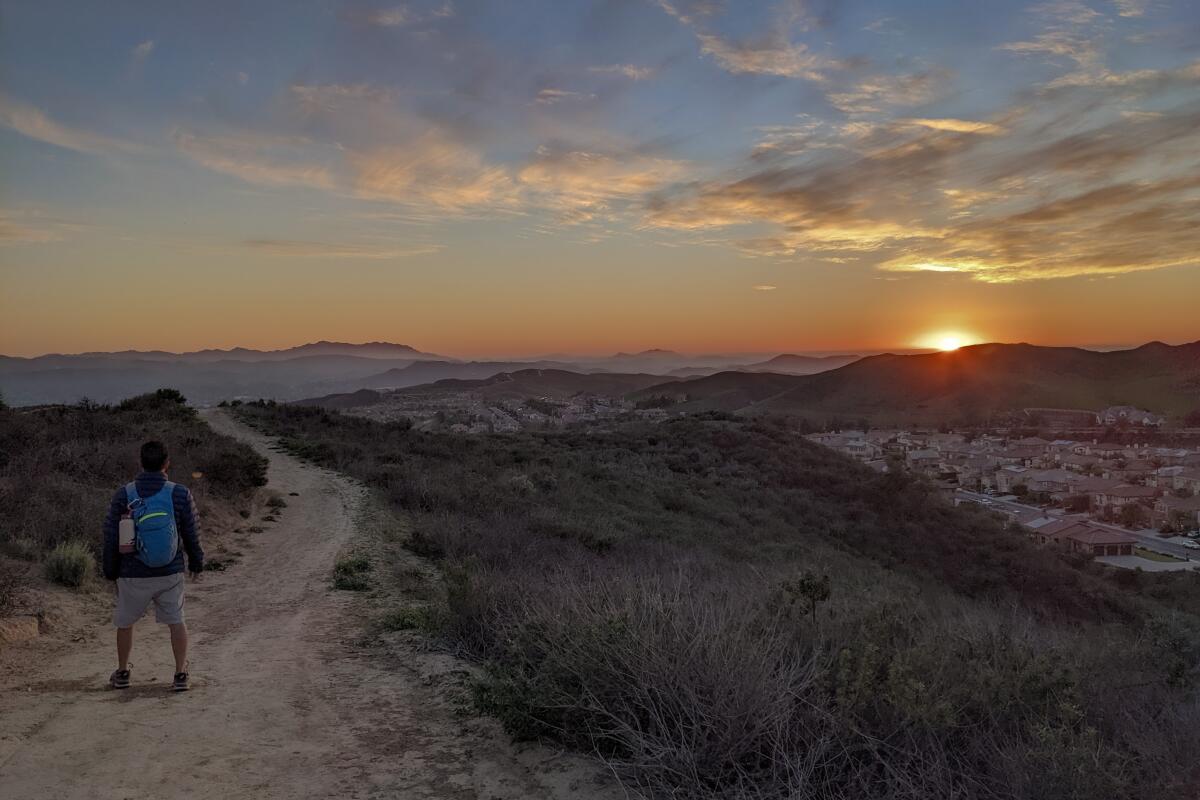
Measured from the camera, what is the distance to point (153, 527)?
515cm

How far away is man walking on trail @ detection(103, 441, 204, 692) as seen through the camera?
16.8 ft

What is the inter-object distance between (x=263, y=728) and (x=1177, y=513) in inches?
1077

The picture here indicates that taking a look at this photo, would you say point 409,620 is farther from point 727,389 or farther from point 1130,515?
point 727,389

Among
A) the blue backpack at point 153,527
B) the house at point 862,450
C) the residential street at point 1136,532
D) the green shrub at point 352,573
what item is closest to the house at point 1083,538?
the residential street at point 1136,532

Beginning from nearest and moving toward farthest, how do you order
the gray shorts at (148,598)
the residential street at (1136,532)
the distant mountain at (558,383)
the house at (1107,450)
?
the gray shorts at (148,598) < the residential street at (1136,532) < the house at (1107,450) < the distant mountain at (558,383)

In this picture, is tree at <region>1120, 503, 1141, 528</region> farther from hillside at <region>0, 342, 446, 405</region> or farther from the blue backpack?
hillside at <region>0, 342, 446, 405</region>

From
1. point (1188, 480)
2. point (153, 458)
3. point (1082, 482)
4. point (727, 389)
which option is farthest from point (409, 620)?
point (727, 389)

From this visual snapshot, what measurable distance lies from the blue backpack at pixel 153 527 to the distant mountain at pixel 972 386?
58010 mm

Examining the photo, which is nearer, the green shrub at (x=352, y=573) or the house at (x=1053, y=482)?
the green shrub at (x=352, y=573)

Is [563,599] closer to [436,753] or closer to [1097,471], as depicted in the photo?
[436,753]

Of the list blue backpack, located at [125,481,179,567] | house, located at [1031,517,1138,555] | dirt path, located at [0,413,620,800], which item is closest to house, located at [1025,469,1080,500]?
house, located at [1031,517,1138,555]

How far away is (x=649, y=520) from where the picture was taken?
18.6 metres

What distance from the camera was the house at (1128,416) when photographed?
42.7 metres

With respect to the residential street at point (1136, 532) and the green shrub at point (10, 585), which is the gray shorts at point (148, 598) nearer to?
the green shrub at point (10, 585)
